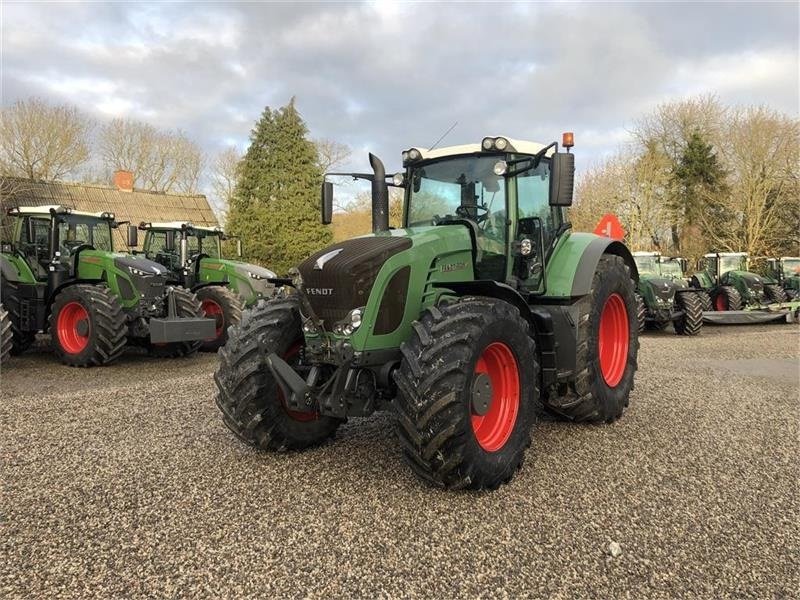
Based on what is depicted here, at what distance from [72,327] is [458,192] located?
658 centimetres

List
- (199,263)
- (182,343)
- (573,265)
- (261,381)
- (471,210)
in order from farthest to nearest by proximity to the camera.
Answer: (199,263) < (182,343) < (573,265) < (471,210) < (261,381)

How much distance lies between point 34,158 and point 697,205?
3214 centimetres

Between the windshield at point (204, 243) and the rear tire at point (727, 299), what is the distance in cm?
1419

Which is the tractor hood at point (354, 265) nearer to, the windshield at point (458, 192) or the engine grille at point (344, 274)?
the engine grille at point (344, 274)

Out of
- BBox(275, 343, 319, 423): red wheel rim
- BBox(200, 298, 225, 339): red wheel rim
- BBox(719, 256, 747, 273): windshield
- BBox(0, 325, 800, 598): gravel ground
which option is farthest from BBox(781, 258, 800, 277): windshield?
BBox(275, 343, 319, 423): red wheel rim

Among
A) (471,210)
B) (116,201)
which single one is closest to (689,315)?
(471,210)

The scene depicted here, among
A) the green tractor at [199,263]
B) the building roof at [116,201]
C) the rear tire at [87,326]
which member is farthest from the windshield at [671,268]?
the building roof at [116,201]

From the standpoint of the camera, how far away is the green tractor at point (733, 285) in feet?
55.2

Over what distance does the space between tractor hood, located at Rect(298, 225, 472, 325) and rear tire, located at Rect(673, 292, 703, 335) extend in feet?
35.2

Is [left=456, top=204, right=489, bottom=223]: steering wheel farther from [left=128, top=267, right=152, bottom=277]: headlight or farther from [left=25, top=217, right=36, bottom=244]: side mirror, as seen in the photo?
[left=25, top=217, right=36, bottom=244]: side mirror

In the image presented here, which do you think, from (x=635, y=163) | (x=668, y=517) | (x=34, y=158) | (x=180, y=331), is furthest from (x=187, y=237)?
(x=635, y=163)

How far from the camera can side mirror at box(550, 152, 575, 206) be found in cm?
386

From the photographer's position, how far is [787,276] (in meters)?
19.6

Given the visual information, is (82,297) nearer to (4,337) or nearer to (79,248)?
(4,337)
